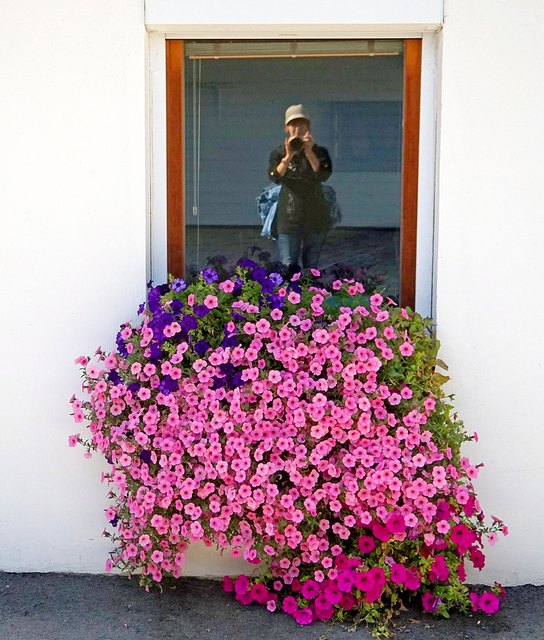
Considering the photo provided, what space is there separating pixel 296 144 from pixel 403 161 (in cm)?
49

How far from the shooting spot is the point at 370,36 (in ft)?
13.5

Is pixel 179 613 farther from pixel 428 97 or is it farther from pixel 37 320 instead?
pixel 428 97

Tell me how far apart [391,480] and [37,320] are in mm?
1712

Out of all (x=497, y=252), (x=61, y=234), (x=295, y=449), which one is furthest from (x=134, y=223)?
(x=497, y=252)

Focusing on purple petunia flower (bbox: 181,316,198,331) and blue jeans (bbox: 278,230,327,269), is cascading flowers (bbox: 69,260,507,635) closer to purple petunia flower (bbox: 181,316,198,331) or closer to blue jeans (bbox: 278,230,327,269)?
purple petunia flower (bbox: 181,316,198,331)

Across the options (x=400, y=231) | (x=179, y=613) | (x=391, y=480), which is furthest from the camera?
(x=400, y=231)

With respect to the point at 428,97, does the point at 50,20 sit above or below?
above

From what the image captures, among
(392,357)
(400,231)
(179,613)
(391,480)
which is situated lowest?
(179,613)

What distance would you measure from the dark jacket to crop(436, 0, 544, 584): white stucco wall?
1.79 feet

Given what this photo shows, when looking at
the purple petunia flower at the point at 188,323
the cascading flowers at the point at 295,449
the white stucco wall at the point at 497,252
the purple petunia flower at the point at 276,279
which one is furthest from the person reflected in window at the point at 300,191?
the purple petunia flower at the point at 188,323

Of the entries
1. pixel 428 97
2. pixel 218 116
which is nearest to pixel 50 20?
pixel 218 116

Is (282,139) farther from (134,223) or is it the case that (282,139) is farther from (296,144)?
(134,223)

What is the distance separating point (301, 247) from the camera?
4262 millimetres

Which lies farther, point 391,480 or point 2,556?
point 2,556
